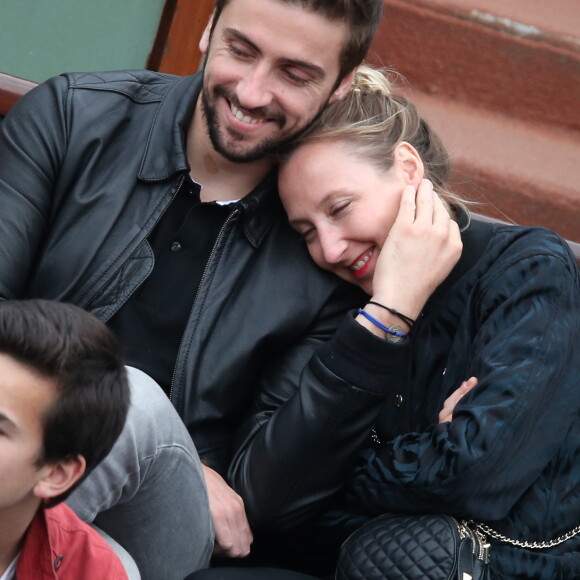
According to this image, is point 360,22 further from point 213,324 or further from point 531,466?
point 531,466

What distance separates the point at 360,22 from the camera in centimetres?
249

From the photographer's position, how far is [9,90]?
329 centimetres

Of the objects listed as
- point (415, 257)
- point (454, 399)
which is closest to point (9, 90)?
point (415, 257)

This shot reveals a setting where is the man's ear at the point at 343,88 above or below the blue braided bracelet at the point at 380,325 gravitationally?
above

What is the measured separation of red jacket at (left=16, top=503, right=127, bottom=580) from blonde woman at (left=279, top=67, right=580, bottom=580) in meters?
0.52

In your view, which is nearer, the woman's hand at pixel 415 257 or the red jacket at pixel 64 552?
the red jacket at pixel 64 552

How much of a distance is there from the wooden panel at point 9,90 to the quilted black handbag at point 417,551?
1726 mm

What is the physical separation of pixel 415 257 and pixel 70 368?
34.7 inches

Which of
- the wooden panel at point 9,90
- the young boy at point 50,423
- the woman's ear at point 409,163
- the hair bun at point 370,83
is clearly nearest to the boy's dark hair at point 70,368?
the young boy at point 50,423

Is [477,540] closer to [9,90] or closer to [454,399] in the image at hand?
[454,399]

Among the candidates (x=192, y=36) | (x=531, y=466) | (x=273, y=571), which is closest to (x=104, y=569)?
(x=273, y=571)

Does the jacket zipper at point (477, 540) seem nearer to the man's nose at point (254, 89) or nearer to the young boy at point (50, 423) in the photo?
the young boy at point (50, 423)

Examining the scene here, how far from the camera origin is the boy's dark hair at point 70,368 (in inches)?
68.3

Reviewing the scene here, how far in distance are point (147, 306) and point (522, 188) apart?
1.48 metres
